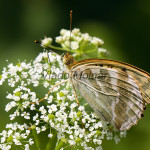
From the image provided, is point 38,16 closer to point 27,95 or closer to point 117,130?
point 27,95

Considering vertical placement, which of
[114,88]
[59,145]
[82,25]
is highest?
[82,25]

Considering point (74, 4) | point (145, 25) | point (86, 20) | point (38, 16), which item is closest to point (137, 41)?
point (145, 25)

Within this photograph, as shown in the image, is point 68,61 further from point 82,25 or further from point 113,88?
point 82,25

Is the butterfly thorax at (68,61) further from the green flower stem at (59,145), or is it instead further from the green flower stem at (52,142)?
the green flower stem at (59,145)

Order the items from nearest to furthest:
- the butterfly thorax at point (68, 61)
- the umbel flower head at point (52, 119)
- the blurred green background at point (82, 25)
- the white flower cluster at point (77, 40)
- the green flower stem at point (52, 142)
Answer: the umbel flower head at point (52, 119)
the green flower stem at point (52, 142)
the butterfly thorax at point (68, 61)
the white flower cluster at point (77, 40)
the blurred green background at point (82, 25)

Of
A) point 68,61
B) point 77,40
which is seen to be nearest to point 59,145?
point 68,61

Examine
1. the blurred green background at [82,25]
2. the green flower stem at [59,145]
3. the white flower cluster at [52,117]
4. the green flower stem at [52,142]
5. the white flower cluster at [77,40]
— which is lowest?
the green flower stem at [59,145]

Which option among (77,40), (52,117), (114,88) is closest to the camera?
(52,117)

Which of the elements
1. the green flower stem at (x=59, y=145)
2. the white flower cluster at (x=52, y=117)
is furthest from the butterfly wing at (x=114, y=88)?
the green flower stem at (x=59, y=145)
